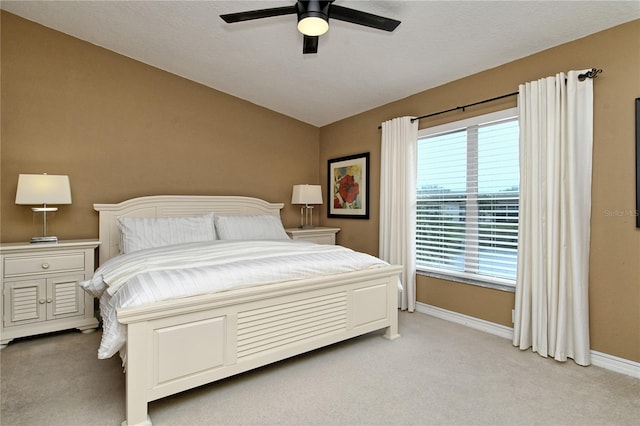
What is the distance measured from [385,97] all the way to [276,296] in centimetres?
274

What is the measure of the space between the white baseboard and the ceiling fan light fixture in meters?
2.80

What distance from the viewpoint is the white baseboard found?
2.33 m

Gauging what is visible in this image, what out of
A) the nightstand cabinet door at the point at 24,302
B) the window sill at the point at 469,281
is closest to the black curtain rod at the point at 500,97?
the window sill at the point at 469,281

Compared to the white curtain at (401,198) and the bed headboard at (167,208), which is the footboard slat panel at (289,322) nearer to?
the white curtain at (401,198)

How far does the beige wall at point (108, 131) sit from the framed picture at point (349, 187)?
0.88m

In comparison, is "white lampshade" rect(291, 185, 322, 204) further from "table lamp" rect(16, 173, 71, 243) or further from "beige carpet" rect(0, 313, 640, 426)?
"table lamp" rect(16, 173, 71, 243)

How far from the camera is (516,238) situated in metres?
2.97

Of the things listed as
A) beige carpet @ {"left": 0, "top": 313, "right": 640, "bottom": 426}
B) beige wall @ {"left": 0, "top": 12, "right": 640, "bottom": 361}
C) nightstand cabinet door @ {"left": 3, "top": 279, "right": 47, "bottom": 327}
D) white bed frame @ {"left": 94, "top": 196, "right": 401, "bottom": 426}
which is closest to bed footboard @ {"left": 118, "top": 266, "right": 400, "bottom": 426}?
white bed frame @ {"left": 94, "top": 196, "right": 401, "bottom": 426}

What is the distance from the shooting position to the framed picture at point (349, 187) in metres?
4.49

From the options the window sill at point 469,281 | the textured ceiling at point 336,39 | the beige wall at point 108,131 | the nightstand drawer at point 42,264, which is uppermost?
the textured ceiling at point 336,39

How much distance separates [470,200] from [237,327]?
96.2 inches

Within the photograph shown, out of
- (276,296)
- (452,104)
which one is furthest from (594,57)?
(276,296)

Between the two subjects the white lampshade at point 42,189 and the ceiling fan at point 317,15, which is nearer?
the ceiling fan at point 317,15

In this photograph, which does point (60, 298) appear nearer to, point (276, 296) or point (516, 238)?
point (276, 296)
